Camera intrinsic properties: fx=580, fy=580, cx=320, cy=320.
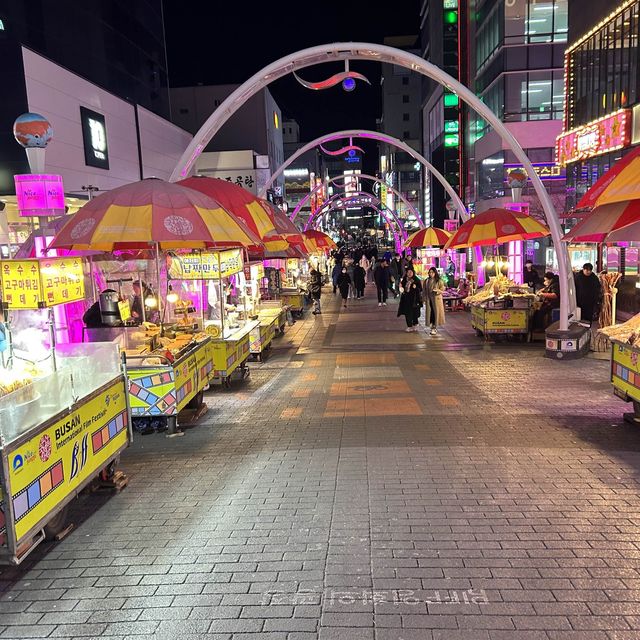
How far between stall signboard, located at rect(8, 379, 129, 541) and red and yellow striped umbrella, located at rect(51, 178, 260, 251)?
6.55 ft

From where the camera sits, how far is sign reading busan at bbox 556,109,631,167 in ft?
54.5

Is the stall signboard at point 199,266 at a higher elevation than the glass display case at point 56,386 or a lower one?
higher

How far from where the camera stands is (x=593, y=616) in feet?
12.2

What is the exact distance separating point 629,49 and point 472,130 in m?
23.7

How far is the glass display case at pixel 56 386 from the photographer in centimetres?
449

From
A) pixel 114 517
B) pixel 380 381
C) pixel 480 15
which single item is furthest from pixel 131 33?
pixel 114 517

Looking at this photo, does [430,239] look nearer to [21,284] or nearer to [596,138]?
[596,138]

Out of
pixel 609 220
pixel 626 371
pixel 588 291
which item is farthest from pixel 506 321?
pixel 609 220

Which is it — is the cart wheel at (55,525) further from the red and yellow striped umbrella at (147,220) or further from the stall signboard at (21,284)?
the red and yellow striped umbrella at (147,220)

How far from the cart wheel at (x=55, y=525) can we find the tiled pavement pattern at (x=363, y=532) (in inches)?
4.9

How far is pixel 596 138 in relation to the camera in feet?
59.4

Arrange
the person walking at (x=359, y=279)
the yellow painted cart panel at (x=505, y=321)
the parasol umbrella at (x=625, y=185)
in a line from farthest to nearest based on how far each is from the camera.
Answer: the person walking at (x=359, y=279)
the yellow painted cart panel at (x=505, y=321)
the parasol umbrella at (x=625, y=185)

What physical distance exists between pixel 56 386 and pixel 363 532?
119 inches

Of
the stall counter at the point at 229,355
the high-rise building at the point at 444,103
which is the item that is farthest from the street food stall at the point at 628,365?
the high-rise building at the point at 444,103
